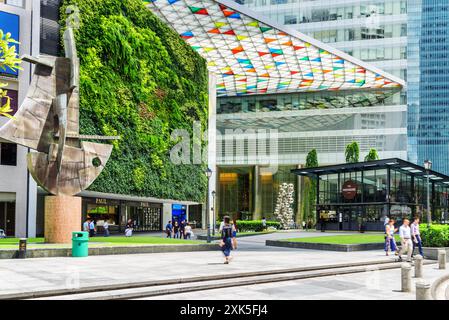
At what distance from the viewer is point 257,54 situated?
61.8 m

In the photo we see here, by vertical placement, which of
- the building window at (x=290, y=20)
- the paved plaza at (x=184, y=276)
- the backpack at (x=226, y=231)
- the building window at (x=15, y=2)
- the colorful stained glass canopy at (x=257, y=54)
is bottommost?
the paved plaza at (x=184, y=276)

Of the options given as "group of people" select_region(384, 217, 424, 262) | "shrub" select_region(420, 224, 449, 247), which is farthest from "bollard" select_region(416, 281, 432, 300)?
"shrub" select_region(420, 224, 449, 247)

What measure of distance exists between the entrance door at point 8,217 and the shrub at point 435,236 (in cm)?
2685

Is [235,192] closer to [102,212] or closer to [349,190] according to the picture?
[349,190]

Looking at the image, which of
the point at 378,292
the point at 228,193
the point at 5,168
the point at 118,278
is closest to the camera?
the point at 378,292

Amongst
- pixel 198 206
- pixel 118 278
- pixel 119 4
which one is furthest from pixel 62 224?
pixel 198 206

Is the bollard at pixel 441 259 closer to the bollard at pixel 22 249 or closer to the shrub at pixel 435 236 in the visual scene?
the shrub at pixel 435 236

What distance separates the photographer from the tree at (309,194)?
73.8 m

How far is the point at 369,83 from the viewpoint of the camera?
73938mm

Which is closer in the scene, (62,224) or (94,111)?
(62,224)

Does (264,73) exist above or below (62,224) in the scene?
above

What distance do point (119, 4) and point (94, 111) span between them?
9.41m

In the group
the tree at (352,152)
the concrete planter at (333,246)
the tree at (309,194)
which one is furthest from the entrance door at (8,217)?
the tree at (352,152)
